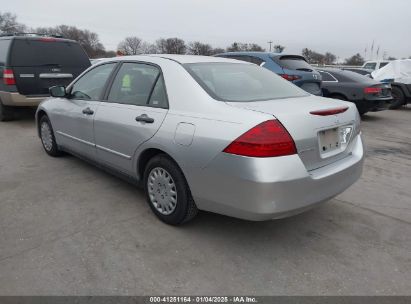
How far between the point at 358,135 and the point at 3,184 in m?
4.07

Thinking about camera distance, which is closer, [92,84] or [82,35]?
[92,84]

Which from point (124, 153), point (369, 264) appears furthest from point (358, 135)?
point (124, 153)

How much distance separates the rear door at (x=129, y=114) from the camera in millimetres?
3352

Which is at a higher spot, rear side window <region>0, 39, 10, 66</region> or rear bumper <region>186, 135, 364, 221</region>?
rear side window <region>0, 39, 10, 66</region>

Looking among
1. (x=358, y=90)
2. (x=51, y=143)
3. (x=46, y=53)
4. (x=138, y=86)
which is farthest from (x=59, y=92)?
(x=358, y=90)

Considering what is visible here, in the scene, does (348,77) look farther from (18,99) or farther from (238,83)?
(18,99)

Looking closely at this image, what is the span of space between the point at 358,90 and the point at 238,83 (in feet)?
23.1

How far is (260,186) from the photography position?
2.54 metres

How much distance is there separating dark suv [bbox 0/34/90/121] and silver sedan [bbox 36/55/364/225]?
415cm

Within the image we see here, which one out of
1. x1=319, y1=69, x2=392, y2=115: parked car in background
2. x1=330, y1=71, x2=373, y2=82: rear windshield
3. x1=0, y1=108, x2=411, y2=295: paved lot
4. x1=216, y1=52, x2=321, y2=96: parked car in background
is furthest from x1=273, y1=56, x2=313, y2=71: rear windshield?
x1=0, y1=108, x2=411, y2=295: paved lot

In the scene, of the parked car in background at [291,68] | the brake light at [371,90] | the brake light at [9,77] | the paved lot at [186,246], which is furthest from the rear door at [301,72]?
the brake light at [9,77]

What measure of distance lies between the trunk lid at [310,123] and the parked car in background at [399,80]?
10792 millimetres

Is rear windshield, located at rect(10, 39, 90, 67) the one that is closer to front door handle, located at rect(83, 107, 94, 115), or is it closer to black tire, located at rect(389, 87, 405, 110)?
front door handle, located at rect(83, 107, 94, 115)

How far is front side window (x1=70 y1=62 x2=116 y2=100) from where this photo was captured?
4188mm
